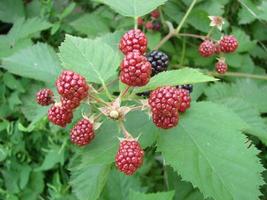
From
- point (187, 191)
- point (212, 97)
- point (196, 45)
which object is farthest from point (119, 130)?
point (196, 45)

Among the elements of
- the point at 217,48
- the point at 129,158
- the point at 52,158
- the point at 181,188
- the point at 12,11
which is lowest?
the point at 52,158

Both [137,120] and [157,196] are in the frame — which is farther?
[157,196]

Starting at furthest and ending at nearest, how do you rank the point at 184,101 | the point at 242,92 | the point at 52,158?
1. the point at 52,158
2. the point at 242,92
3. the point at 184,101

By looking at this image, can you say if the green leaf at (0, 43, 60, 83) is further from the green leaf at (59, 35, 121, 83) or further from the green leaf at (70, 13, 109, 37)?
Answer: the green leaf at (70, 13, 109, 37)

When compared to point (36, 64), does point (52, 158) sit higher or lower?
lower

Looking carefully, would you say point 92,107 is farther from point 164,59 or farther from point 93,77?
point 164,59

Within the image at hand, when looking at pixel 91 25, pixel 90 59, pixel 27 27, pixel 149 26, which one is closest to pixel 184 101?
pixel 90 59

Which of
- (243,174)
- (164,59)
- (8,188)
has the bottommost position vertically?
(8,188)

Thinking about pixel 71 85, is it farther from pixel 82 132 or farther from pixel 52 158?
pixel 52 158

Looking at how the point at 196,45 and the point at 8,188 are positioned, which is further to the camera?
the point at 196,45
